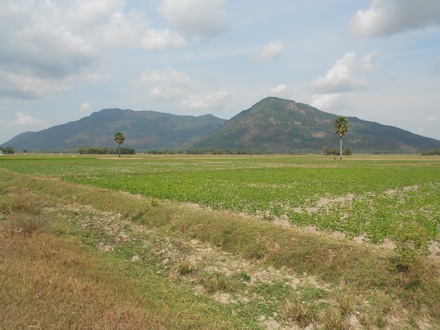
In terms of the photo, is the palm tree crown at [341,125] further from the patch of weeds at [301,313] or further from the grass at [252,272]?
the patch of weeds at [301,313]

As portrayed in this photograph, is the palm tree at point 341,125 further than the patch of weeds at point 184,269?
Yes

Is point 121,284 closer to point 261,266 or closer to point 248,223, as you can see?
point 261,266

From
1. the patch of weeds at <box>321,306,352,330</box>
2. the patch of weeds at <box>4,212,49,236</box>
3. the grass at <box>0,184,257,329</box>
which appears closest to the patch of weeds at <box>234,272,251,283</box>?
the grass at <box>0,184,257,329</box>

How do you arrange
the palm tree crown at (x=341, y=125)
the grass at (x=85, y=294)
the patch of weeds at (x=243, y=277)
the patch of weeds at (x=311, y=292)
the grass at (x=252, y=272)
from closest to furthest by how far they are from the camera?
1. the grass at (x=85, y=294)
2. the grass at (x=252, y=272)
3. the patch of weeds at (x=311, y=292)
4. the patch of weeds at (x=243, y=277)
5. the palm tree crown at (x=341, y=125)

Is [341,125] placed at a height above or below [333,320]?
above

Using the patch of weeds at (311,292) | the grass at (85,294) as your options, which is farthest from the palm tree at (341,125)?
the grass at (85,294)

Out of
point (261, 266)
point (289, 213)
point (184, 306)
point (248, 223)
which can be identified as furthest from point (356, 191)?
point (184, 306)

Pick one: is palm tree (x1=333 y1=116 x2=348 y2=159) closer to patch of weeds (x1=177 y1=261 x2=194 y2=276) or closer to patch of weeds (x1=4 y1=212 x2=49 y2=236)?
patch of weeds (x1=177 y1=261 x2=194 y2=276)

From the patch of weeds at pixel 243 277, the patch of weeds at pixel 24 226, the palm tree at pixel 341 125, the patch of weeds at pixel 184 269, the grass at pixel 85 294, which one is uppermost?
the palm tree at pixel 341 125

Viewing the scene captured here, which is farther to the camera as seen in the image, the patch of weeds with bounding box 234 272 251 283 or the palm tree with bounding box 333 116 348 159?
the palm tree with bounding box 333 116 348 159

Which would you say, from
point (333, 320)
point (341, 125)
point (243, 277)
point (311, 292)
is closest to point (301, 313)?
point (333, 320)

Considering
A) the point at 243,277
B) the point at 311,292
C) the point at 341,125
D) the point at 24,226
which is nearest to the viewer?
the point at 311,292

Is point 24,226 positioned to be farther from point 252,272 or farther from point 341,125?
point 341,125

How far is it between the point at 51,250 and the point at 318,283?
11.1 meters
